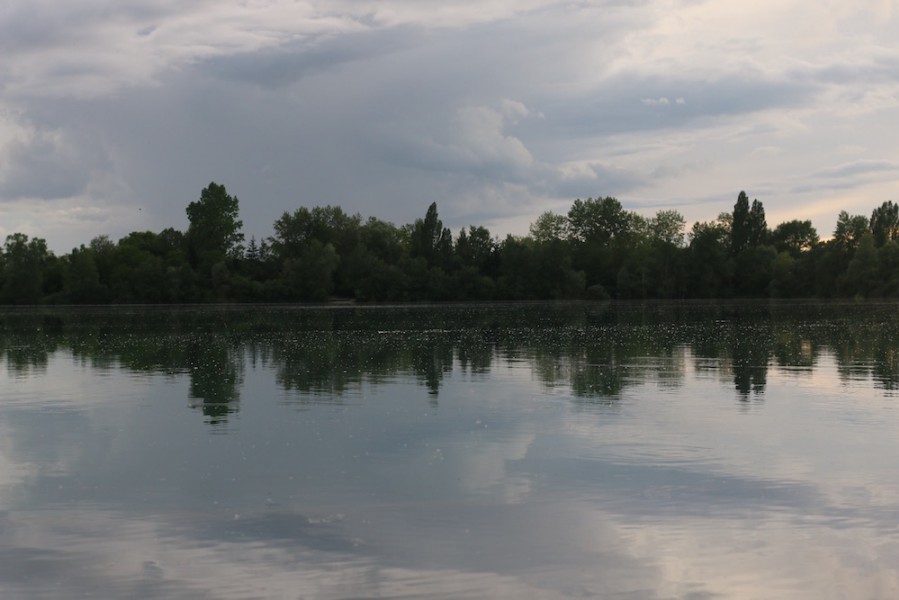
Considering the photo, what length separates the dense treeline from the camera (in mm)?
139000

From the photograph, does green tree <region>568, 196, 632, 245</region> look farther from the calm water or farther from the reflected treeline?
the calm water

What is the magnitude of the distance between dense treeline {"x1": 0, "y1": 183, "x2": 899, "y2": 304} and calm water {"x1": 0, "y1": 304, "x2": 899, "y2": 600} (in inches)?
4356

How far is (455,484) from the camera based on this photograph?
1468 cm

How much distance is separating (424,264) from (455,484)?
129390mm

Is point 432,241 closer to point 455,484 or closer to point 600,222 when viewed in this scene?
point 600,222

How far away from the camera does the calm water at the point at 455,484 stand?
34.6ft

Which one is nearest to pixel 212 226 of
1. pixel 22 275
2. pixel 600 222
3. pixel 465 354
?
pixel 22 275

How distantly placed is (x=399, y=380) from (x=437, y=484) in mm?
14755

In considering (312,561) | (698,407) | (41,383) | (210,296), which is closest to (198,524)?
(312,561)

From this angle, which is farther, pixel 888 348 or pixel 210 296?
pixel 210 296

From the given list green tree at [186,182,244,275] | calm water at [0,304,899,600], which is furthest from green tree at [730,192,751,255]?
calm water at [0,304,899,600]

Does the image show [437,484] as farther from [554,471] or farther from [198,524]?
[198,524]

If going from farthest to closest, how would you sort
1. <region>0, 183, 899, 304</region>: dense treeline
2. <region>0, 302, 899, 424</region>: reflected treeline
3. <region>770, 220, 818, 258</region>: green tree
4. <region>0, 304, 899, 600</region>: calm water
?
<region>770, 220, 818, 258</region>: green tree < <region>0, 183, 899, 304</region>: dense treeline < <region>0, 302, 899, 424</region>: reflected treeline < <region>0, 304, 899, 600</region>: calm water

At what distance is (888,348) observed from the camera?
1526 inches
